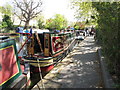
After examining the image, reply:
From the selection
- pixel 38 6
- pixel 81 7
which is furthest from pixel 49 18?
pixel 81 7

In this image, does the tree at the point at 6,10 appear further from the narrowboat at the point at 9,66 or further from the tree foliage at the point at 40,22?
the narrowboat at the point at 9,66

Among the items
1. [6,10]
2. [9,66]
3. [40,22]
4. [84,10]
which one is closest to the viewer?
[9,66]

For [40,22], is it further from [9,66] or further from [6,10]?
[9,66]

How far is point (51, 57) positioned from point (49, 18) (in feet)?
146

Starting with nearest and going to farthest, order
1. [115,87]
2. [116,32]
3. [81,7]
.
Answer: [115,87] < [116,32] < [81,7]

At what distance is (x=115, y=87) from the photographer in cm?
263

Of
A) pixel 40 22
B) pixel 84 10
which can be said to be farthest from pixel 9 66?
pixel 40 22

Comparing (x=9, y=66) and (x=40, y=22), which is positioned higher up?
(x=40, y=22)

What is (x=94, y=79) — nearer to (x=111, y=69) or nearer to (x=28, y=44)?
(x=111, y=69)

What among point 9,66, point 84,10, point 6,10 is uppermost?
point 6,10

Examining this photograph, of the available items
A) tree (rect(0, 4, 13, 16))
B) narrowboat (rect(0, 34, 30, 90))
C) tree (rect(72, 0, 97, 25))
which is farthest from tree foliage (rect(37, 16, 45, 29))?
narrowboat (rect(0, 34, 30, 90))

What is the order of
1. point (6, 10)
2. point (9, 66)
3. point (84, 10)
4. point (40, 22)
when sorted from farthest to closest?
point (40, 22), point (6, 10), point (84, 10), point (9, 66)

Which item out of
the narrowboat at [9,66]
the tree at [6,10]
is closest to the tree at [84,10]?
the narrowboat at [9,66]

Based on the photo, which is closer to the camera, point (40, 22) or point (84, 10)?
point (84, 10)
